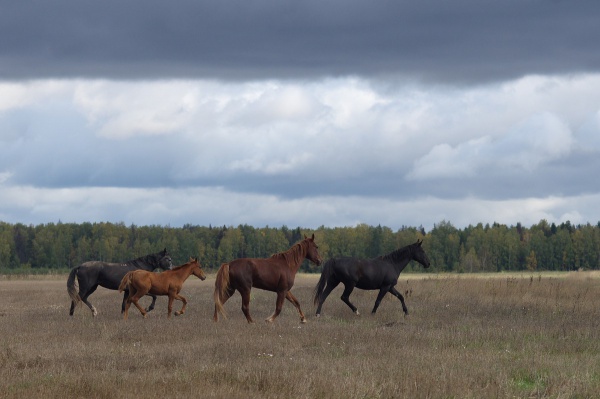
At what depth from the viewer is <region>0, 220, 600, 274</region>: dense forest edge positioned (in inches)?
5044

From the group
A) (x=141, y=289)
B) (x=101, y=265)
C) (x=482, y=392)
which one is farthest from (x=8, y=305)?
(x=482, y=392)

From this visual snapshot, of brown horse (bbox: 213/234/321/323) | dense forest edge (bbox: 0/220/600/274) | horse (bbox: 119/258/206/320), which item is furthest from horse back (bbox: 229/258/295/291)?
dense forest edge (bbox: 0/220/600/274)

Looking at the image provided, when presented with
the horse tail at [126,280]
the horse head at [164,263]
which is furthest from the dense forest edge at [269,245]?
the horse tail at [126,280]

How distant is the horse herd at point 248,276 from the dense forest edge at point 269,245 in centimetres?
10355

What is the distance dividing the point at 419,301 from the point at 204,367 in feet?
49.4

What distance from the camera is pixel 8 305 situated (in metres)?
28.0

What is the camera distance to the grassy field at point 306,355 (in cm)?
1001

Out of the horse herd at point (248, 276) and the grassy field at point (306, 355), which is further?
the horse herd at point (248, 276)

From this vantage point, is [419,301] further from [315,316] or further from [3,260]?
[3,260]

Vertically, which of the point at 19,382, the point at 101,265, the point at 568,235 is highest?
the point at 568,235

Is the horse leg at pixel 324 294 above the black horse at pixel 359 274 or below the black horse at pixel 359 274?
below

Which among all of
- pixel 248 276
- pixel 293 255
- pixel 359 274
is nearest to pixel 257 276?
pixel 248 276

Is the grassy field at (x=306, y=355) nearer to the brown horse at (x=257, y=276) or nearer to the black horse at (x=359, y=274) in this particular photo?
the brown horse at (x=257, y=276)

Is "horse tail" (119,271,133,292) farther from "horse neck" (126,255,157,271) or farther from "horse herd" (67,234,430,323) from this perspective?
"horse neck" (126,255,157,271)
